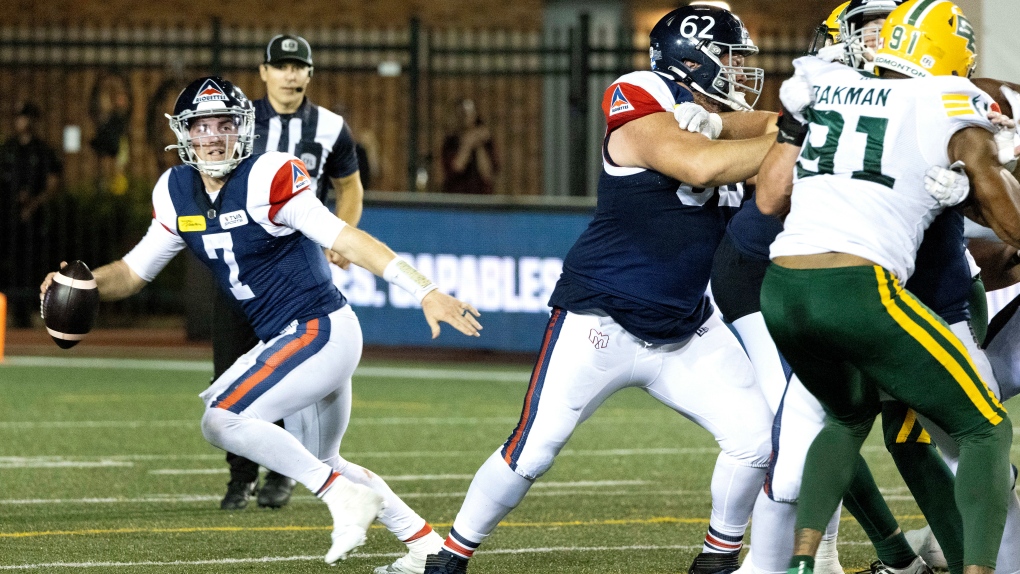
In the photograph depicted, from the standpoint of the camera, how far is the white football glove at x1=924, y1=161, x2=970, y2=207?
138 inches

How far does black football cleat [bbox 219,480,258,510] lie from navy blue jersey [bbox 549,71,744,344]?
213 centimetres

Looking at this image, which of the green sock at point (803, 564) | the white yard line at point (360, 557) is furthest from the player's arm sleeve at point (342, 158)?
the green sock at point (803, 564)

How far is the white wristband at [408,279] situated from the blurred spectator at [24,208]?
8866mm

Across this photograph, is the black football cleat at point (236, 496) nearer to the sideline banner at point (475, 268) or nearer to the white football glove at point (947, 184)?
the white football glove at point (947, 184)

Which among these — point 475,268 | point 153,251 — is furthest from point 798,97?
point 475,268

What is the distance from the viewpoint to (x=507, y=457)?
4.25 m

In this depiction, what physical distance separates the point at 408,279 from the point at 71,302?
4.26ft

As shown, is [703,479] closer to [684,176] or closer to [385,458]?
[385,458]

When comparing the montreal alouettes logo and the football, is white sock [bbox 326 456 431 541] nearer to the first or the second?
the montreal alouettes logo

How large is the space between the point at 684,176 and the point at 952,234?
0.74 metres

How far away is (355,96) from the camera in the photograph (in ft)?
55.3

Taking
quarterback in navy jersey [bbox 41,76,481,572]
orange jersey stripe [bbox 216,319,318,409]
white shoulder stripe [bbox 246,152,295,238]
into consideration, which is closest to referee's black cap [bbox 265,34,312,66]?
quarterback in navy jersey [bbox 41,76,481,572]

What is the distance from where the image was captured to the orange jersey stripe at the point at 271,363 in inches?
182

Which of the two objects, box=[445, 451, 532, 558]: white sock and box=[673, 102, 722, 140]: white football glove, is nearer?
box=[673, 102, 722, 140]: white football glove
